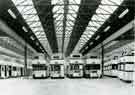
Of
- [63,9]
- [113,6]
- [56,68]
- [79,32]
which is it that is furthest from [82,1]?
[79,32]

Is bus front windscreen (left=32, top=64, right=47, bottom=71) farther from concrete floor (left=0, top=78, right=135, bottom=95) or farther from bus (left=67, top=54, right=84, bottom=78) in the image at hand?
concrete floor (left=0, top=78, right=135, bottom=95)

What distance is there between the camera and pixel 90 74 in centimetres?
3938

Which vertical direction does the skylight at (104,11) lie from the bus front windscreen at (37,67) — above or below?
above

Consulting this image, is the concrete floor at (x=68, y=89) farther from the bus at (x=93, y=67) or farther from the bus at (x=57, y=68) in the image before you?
the bus at (x=93, y=67)

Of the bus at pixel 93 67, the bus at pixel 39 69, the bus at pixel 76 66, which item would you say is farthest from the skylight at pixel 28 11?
the bus at pixel 93 67

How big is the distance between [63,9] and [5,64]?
15738 millimetres

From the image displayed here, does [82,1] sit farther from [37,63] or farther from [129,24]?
[37,63]

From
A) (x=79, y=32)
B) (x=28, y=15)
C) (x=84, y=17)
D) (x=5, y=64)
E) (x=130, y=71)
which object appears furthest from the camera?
(x=79, y=32)

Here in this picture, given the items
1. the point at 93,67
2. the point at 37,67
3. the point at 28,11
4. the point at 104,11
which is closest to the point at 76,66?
the point at 93,67

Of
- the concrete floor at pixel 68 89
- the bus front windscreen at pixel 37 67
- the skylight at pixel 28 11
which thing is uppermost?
the skylight at pixel 28 11

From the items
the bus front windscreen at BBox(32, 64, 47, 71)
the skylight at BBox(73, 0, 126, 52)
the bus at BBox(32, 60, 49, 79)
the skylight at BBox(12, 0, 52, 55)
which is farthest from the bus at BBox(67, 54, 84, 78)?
the skylight at BBox(12, 0, 52, 55)

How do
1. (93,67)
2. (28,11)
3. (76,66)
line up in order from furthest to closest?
(76,66), (93,67), (28,11)

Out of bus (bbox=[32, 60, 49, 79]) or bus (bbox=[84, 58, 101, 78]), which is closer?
bus (bbox=[84, 58, 101, 78])

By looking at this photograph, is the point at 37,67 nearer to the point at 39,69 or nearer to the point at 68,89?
the point at 39,69
